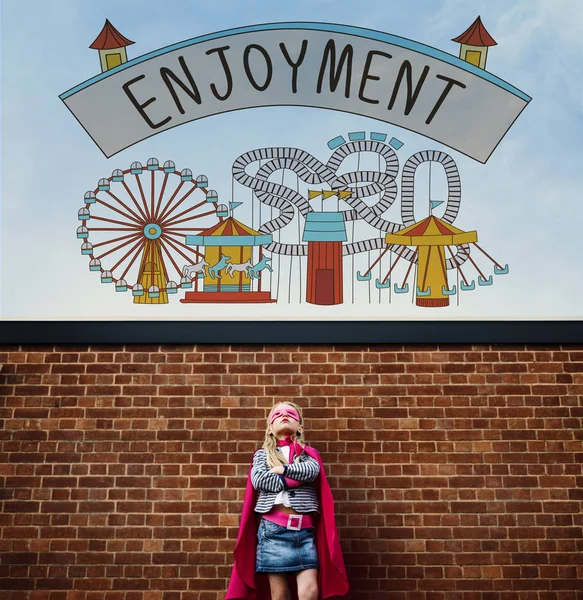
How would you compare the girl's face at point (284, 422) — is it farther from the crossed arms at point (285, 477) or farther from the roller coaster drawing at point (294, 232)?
the roller coaster drawing at point (294, 232)

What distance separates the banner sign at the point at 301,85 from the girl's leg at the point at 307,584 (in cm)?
328

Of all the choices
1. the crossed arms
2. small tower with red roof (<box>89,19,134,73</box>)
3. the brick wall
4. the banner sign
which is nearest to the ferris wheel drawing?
the banner sign

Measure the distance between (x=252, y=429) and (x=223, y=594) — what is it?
1.08 meters

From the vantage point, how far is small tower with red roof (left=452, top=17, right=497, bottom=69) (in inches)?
225

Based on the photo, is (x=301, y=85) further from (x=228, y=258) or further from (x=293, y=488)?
(x=293, y=488)

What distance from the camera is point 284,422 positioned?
454cm

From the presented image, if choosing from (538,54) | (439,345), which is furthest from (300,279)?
(538,54)

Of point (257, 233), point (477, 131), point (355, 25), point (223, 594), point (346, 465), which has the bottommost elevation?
point (223, 594)

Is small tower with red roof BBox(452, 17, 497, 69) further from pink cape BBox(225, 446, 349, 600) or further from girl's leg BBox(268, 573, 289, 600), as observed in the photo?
girl's leg BBox(268, 573, 289, 600)

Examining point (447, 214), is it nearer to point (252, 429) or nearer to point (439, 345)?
point (439, 345)

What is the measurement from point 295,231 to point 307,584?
8.12 feet

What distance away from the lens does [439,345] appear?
5.27 metres

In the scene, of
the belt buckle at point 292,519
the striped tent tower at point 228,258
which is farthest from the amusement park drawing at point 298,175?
the belt buckle at point 292,519

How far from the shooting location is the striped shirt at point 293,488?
4316 millimetres
